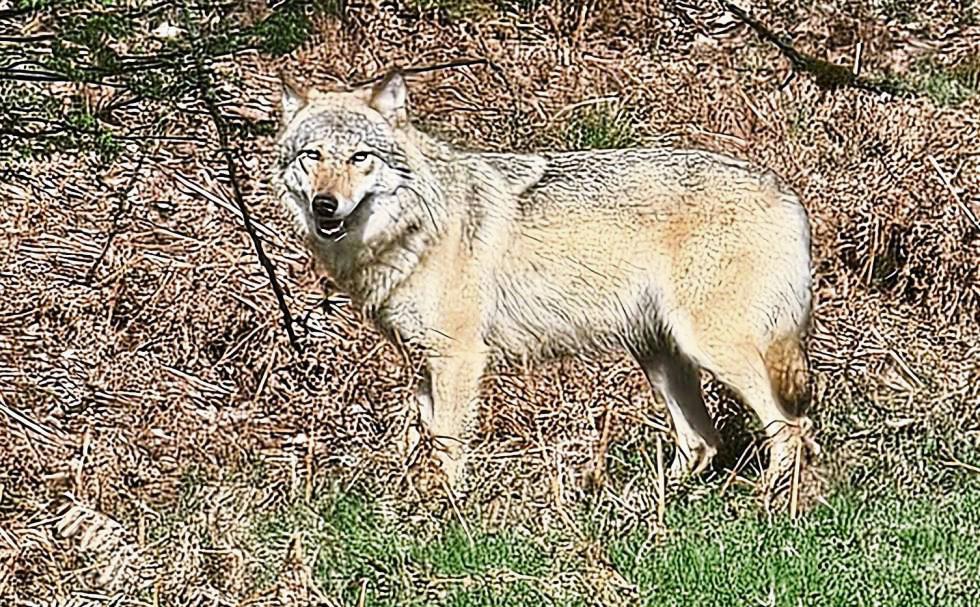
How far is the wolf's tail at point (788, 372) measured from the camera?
19.3ft

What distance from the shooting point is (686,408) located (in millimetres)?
6246

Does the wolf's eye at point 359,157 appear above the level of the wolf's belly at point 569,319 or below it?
above

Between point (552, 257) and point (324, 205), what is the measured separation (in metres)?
0.94

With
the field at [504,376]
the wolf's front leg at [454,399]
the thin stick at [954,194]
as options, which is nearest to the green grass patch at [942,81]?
the field at [504,376]

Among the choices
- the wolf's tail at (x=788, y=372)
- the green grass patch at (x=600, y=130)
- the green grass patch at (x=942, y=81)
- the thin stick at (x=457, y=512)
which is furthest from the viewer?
the green grass patch at (x=600, y=130)

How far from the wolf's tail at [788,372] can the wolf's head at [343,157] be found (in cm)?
142

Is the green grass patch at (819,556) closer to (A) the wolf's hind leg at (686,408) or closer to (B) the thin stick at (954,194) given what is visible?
(A) the wolf's hind leg at (686,408)

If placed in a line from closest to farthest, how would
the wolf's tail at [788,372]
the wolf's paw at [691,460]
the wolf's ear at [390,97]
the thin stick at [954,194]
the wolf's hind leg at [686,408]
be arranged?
the wolf's ear at [390,97], the wolf's tail at [788,372], the wolf's paw at [691,460], the wolf's hind leg at [686,408], the thin stick at [954,194]

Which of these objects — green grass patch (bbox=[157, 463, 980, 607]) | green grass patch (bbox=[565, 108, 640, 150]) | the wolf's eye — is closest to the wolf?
the wolf's eye

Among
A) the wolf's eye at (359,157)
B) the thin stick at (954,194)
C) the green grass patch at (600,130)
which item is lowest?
the green grass patch at (600,130)

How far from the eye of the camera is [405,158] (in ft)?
18.8

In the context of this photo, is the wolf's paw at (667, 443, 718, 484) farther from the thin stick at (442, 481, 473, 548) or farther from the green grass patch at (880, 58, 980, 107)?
the green grass patch at (880, 58, 980, 107)

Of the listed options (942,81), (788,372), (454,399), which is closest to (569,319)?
(454,399)

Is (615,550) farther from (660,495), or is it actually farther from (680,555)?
(660,495)
